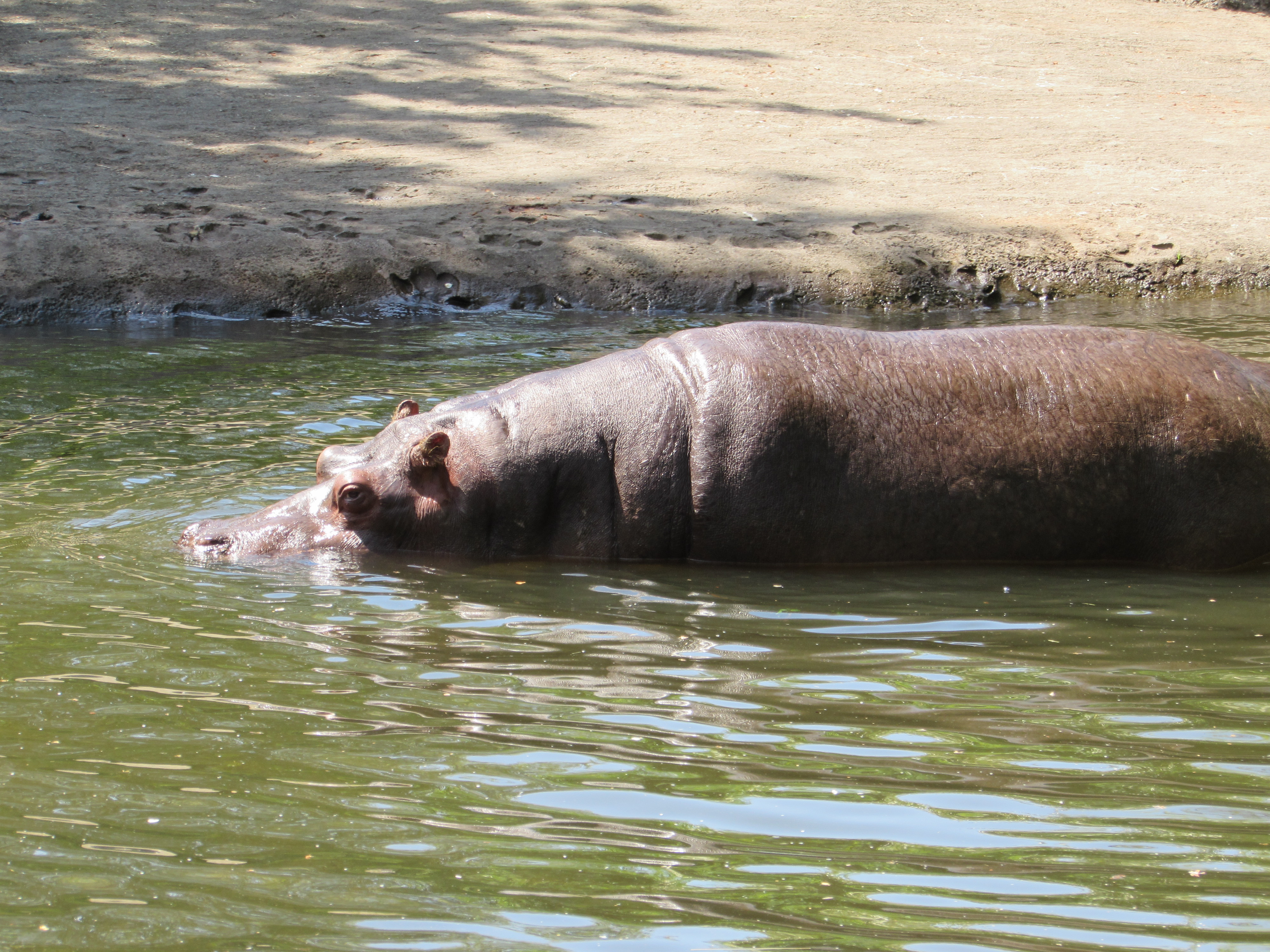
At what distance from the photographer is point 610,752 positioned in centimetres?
375

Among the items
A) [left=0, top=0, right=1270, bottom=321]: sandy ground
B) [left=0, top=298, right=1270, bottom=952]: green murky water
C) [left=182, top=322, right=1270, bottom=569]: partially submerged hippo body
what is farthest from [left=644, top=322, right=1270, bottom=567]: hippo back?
[left=0, top=0, right=1270, bottom=321]: sandy ground

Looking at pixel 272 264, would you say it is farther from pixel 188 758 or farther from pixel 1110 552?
pixel 188 758

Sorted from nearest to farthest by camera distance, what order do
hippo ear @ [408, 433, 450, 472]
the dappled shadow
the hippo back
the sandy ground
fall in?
1. the hippo back
2. hippo ear @ [408, 433, 450, 472]
3. the sandy ground
4. the dappled shadow

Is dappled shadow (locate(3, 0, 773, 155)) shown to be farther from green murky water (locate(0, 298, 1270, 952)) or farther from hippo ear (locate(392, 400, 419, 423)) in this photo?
green murky water (locate(0, 298, 1270, 952))

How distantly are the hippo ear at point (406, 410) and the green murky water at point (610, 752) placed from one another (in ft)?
2.25

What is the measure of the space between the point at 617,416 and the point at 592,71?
40.5 feet

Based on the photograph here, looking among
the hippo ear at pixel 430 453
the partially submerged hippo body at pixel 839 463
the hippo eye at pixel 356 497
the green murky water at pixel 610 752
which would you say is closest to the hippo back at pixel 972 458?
the partially submerged hippo body at pixel 839 463

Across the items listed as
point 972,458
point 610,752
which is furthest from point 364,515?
point 610,752

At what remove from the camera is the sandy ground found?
11.6 meters

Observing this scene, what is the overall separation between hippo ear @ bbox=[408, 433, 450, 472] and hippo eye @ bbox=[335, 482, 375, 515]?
225 millimetres

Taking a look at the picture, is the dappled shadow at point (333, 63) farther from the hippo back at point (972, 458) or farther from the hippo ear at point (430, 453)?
the hippo back at point (972, 458)

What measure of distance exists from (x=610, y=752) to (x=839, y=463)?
2.38 m

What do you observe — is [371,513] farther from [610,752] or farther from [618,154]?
[618,154]

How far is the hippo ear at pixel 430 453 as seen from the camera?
5945mm
